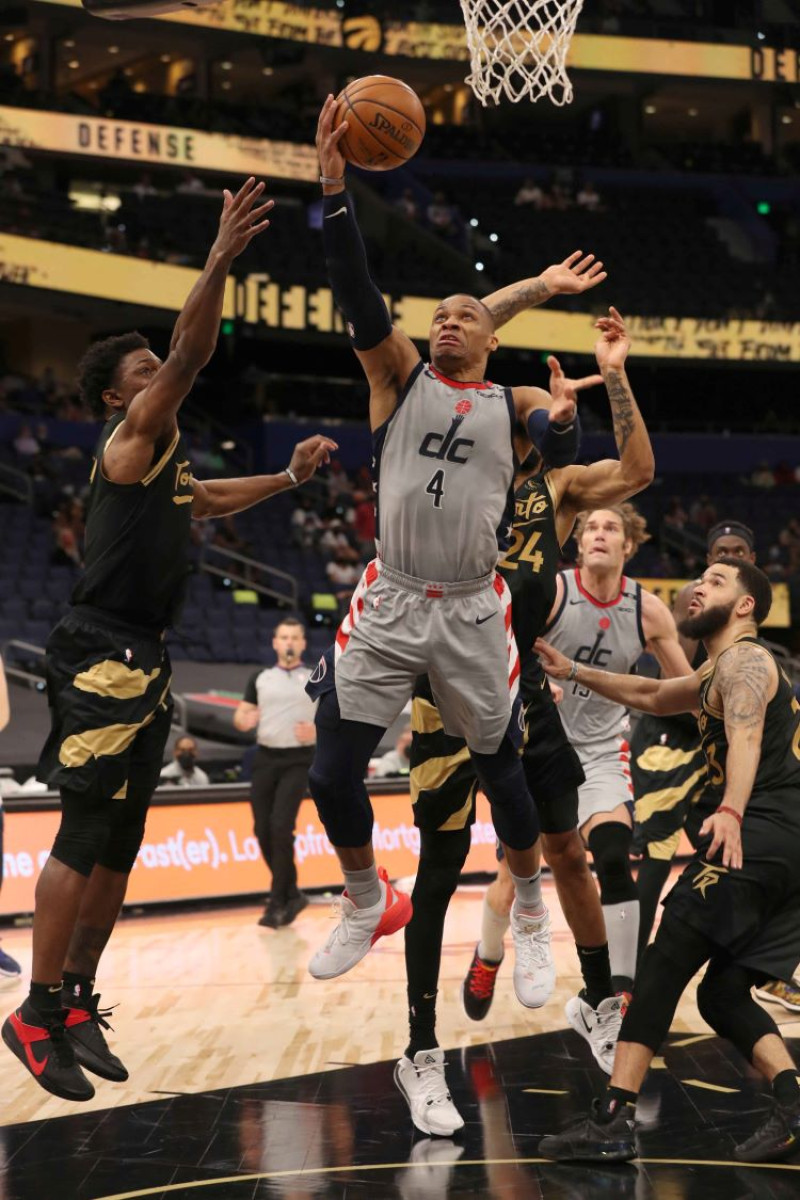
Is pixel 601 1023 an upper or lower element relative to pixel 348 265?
lower


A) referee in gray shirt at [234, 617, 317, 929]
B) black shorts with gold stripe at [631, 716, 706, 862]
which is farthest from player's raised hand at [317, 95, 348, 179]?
referee in gray shirt at [234, 617, 317, 929]

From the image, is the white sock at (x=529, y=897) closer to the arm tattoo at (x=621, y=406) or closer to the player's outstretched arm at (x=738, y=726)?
the player's outstretched arm at (x=738, y=726)

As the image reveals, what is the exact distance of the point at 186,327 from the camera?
4.87 metres

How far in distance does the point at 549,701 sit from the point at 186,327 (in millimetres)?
2378

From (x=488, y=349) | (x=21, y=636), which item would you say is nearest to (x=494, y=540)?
(x=488, y=349)

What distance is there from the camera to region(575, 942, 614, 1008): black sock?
6262mm

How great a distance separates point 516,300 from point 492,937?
3.33 m

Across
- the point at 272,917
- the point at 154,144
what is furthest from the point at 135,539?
the point at 154,144

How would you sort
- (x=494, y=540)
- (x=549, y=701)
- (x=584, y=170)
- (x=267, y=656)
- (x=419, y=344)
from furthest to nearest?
(x=584, y=170)
(x=419, y=344)
(x=267, y=656)
(x=549, y=701)
(x=494, y=540)

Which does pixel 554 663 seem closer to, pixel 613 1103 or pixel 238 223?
pixel 613 1103

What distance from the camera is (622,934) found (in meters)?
6.93

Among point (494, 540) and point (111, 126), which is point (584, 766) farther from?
point (111, 126)

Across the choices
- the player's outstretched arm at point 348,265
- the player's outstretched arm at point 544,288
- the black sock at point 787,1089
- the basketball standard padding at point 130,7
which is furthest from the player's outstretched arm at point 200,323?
the black sock at point 787,1089

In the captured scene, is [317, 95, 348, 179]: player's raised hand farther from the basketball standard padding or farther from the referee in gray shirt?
the referee in gray shirt
